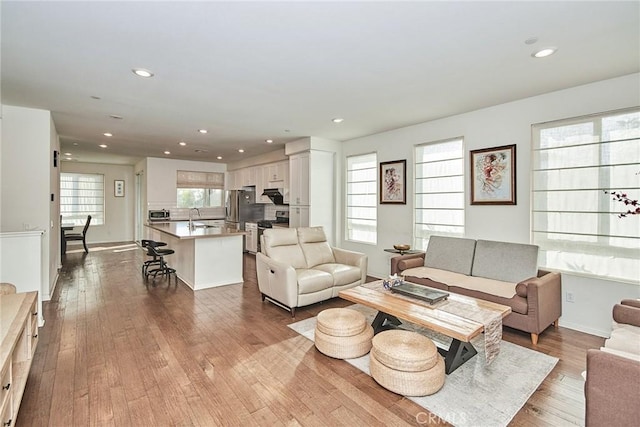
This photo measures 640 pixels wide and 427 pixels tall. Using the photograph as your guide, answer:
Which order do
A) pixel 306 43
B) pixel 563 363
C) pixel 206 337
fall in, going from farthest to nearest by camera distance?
pixel 206 337 < pixel 563 363 < pixel 306 43

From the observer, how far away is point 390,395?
6.99 feet

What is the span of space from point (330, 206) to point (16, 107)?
15.8 ft

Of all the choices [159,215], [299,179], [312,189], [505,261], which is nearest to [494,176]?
[505,261]

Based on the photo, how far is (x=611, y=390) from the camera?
4.66 ft

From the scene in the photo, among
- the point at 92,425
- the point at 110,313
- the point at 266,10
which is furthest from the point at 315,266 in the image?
the point at 266,10

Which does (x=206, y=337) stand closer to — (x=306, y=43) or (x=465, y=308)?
(x=465, y=308)

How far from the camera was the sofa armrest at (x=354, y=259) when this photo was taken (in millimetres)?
4297

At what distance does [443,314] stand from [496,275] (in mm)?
1546

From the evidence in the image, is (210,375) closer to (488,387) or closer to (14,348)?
(14,348)

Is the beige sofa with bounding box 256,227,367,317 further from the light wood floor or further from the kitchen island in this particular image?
the kitchen island

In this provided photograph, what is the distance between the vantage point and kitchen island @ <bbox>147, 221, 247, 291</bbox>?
15.2ft

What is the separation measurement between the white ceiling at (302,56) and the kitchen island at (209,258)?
1796 millimetres

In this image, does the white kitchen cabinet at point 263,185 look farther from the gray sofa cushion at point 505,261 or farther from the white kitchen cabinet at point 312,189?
the gray sofa cushion at point 505,261

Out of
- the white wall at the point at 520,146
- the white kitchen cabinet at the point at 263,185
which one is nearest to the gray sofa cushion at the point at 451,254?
the white wall at the point at 520,146
